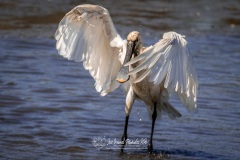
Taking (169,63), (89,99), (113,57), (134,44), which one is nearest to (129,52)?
(134,44)

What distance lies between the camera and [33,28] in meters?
15.6

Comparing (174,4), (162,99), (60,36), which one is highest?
(60,36)

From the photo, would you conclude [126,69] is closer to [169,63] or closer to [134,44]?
[134,44]

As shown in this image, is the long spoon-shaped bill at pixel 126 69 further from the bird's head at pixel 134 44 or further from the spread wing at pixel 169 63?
the spread wing at pixel 169 63

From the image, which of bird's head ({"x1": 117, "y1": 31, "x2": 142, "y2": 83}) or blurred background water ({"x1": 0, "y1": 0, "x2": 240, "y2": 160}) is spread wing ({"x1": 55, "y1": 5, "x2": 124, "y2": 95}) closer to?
bird's head ({"x1": 117, "y1": 31, "x2": 142, "y2": 83})

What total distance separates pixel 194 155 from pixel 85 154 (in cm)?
122

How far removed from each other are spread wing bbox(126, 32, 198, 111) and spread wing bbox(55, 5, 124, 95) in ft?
2.87

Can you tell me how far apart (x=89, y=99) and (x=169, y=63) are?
141 inches

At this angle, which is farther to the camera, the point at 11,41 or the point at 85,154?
the point at 11,41

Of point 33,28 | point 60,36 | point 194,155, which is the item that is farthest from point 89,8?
point 33,28

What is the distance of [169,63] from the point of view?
739 cm

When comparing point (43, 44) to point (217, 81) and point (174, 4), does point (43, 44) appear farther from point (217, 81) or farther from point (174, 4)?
point (174, 4)

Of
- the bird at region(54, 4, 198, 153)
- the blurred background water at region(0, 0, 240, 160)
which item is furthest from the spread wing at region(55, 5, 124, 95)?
the blurred background water at region(0, 0, 240, 160)

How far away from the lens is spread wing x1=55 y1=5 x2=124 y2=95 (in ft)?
27.4
